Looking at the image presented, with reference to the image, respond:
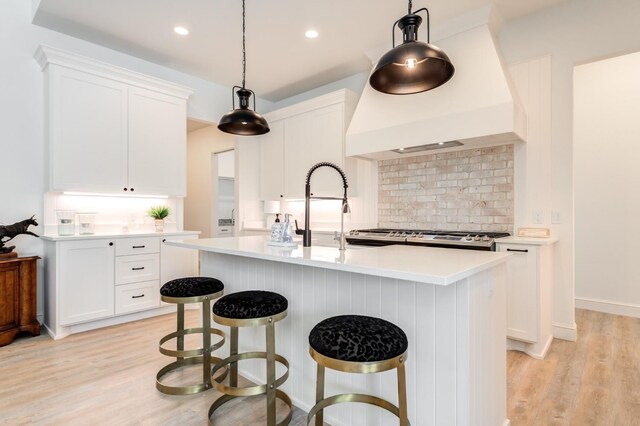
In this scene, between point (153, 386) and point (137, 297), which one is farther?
point (137, 297)

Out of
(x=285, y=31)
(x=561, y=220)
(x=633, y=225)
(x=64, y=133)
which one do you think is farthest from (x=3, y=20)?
(x=633, y=225)

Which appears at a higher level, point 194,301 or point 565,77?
point 565,77

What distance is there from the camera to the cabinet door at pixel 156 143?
3787 mm

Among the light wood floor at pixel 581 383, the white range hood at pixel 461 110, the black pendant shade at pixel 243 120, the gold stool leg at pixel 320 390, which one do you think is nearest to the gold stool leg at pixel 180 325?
the gold stool leg at pixel 320 390

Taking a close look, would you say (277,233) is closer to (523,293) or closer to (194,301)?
(194,301)

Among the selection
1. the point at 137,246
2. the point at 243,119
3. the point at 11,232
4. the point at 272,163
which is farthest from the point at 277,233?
the point at 272,163

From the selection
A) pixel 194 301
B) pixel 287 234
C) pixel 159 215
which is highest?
pixel 159 215

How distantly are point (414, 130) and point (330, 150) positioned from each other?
132cm

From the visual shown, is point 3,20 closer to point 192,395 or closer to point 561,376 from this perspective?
point 192,395

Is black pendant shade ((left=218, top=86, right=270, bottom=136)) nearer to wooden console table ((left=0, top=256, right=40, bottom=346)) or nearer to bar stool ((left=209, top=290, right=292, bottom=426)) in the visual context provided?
bar stool ((left=209, top=290, right=292, bottom=426))

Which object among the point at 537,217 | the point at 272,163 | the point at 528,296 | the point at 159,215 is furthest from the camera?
the point at 272,163

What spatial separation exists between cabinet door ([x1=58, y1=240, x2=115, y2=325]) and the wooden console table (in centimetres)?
28

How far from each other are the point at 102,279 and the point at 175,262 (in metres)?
0.76

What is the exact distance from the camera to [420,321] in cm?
151
